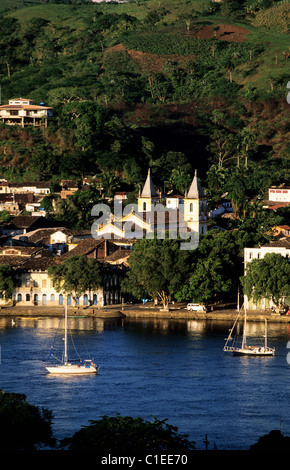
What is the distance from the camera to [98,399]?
5019cm

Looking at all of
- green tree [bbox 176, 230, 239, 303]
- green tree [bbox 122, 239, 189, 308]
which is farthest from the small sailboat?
green tree [bbox 122, 239, 189, 308]

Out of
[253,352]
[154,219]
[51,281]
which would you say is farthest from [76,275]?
[253,352]

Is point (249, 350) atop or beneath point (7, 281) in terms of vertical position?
beneath

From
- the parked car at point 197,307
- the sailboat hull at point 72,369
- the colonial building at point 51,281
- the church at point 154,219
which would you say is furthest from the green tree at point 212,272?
the sailboat hull at point 72,369

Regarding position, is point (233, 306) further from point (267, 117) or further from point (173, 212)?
point (267, 117)

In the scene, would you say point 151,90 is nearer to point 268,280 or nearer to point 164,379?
point 268,280

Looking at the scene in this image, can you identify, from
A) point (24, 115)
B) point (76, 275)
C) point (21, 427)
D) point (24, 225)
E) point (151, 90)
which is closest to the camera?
point (21, 427)

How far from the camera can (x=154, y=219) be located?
85.2 metres

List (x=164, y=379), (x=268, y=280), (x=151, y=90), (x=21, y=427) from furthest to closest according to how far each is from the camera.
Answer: (x=151, y=90)
(x=268, y=280)
(x=164, y=379)
(x=21, y=427)

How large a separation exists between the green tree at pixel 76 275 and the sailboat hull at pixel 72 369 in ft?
57.1

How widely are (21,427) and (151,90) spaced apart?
11741cm

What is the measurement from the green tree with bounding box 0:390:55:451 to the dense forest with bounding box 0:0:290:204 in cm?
5984

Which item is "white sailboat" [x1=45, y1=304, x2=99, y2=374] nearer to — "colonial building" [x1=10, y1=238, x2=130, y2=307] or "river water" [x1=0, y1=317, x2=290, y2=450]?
"river water" [x1=0, y1=317, x2=290, y2=450]

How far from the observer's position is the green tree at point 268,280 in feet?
228
